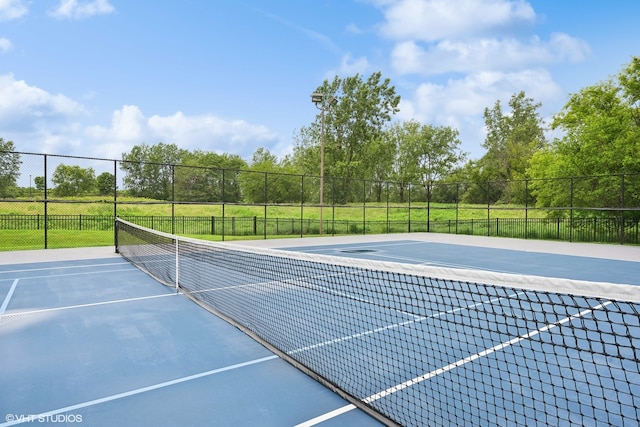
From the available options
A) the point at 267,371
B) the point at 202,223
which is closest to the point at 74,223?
the point at 202,223

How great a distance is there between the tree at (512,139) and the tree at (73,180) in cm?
4201

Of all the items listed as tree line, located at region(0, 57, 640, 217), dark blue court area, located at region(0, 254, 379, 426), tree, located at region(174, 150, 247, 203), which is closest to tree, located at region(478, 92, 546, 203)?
tree line, located at region(0, 57, 640, 217)

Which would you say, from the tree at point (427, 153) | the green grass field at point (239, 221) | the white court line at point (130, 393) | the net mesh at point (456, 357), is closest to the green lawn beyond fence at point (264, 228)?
the green grass field at point (239, 221)

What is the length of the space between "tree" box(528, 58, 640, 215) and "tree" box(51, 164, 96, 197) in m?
20.0

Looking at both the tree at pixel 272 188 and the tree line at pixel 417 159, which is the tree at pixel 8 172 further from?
the tree at pixel 272 188

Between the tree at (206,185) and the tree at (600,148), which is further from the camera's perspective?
the tree at (600,148)

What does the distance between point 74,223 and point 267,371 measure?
1869cm

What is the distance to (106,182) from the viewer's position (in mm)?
14180

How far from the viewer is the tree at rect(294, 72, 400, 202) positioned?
37562mm

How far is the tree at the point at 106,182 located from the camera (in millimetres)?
14094

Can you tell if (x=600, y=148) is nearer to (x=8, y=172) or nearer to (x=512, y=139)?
(x=8, y=172)

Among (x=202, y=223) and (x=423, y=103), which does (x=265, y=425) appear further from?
(x=423, y=103)

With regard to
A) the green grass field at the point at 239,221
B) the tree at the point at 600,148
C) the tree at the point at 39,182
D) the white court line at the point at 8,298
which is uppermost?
the tree at the point at 600,148

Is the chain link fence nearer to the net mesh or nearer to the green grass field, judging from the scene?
the green grass field
